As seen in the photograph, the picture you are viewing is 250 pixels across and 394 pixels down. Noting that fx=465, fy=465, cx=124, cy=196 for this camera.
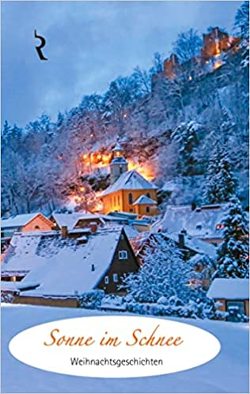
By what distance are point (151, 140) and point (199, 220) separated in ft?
1.87

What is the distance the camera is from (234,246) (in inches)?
106

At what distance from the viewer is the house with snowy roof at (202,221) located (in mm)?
2738

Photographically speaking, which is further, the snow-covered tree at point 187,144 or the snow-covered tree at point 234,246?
the snow-covered tree at point 187,144

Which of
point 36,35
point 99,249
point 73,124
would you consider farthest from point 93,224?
point 36,35

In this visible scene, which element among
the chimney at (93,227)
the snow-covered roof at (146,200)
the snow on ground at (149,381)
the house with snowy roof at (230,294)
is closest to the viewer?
the snow on ground at (149,381)

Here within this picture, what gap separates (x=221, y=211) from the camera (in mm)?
2752

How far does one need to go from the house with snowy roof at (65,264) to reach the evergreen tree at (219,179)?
593 mm

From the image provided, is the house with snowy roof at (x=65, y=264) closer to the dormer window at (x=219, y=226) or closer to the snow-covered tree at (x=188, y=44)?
the dormer window at (x=219, y=226)

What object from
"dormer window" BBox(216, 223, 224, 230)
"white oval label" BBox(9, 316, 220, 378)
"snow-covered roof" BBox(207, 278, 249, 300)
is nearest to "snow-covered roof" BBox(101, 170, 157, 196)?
"dormer window" BBox(216, 223, 224, 230)

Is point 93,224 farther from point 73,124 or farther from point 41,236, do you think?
point 73,124

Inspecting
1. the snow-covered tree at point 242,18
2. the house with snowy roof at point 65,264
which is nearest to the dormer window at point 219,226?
the house with snowy roof at point 65,264

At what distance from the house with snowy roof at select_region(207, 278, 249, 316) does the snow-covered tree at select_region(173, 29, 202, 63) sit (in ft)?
4.43

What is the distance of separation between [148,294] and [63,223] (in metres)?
0.69

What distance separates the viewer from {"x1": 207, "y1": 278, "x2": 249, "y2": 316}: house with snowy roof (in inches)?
102
